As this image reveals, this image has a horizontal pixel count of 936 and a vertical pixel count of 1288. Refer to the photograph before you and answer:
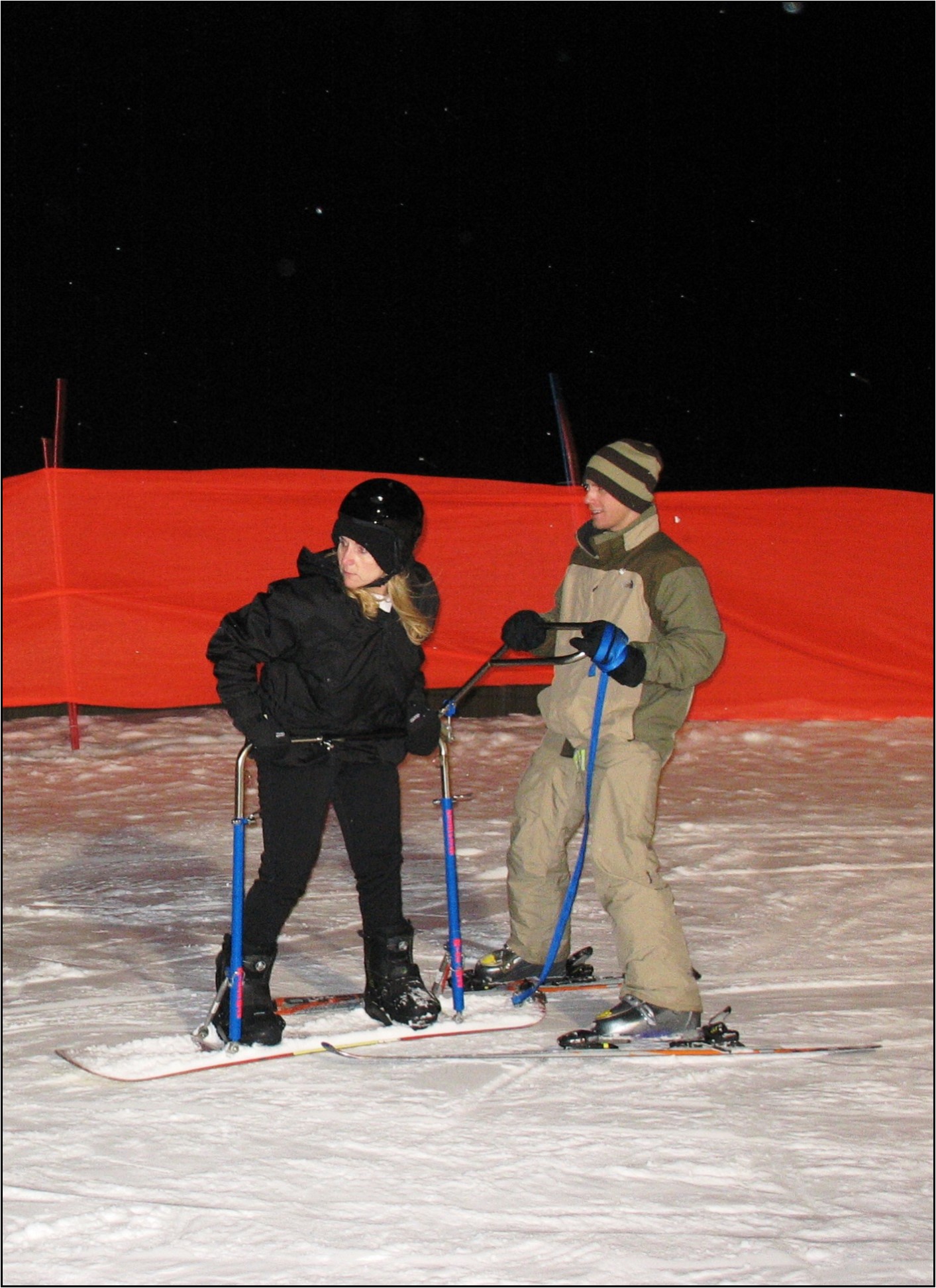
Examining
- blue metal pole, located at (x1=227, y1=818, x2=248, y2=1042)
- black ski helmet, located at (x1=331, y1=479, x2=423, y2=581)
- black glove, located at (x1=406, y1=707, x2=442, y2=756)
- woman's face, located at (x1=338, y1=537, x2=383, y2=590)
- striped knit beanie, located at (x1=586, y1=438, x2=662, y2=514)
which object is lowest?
blue metal pole, located at (x1=227, y1=818, x2=248, y2=1042)

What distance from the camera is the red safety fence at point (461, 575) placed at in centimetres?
809

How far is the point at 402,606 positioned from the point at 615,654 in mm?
542

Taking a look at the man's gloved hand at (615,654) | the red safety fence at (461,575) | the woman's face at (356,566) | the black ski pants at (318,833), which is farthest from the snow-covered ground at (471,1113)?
the red safety fence at (461,575)

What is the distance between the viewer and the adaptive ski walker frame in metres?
3.46

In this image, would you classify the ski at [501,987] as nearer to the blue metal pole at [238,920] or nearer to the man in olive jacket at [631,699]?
the blue metal pole at [238,920]

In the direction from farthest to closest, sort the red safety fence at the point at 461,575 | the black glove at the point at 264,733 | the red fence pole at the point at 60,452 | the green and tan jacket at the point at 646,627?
1. the red safety fence at the point at 461,575
2. the red fence pole at the point at 60,452
3. the green and tan jacket at the point at 646,627
4. the black glove at the point at 264,733

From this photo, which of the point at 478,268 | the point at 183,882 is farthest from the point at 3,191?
the point at 183,882

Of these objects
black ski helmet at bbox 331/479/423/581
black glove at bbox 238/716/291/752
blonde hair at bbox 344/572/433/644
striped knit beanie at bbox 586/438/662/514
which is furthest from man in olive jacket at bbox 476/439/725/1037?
black glove at bbox 238/716/291/752

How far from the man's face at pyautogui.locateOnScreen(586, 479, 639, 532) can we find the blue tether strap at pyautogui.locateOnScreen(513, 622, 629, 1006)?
306 mm

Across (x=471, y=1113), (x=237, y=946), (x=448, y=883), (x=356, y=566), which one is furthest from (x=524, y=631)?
(x=471, y=1113)

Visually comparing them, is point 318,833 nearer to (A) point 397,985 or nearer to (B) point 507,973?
(A) point 397,985

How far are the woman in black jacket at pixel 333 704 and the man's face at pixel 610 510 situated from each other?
Answer: 488 mm

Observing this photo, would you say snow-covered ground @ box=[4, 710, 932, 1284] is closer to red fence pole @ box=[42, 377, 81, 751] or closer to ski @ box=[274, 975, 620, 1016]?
ski @ box=[274, 975, 620, 1016]

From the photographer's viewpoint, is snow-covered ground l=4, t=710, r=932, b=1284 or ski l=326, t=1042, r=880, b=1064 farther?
ski l=326, t=1042, r=880, b=1064
